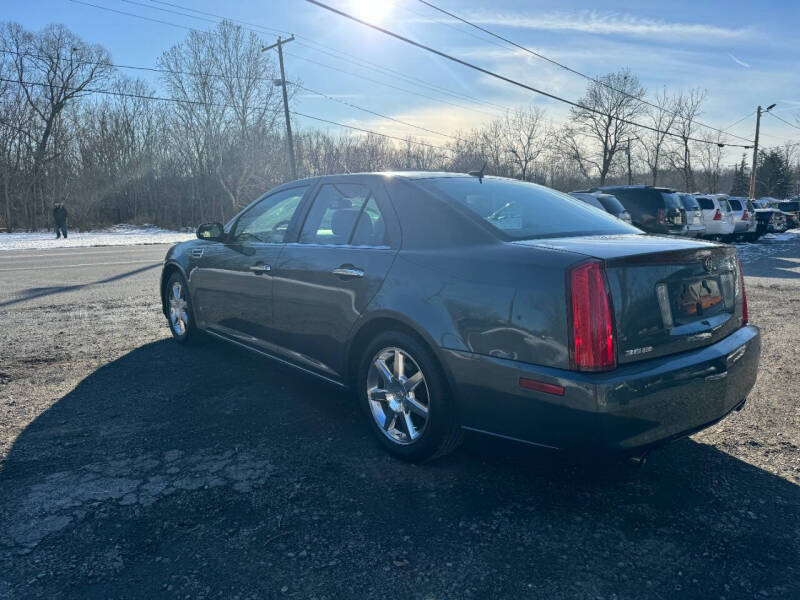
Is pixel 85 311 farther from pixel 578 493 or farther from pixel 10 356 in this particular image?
pixel 578 493

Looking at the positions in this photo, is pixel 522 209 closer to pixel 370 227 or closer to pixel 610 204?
pixel 370 227

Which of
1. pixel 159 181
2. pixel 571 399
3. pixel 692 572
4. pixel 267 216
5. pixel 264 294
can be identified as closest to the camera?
pixel 692 572

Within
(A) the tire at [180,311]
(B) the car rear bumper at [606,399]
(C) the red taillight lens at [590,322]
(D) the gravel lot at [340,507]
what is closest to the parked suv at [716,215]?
(D) the gravel lot at [340,507]

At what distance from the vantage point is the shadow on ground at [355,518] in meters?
2.09

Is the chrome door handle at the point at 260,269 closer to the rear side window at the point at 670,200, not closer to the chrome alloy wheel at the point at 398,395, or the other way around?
the chrome alloy wheel at the point at 398,395

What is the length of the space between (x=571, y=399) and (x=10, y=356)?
521 centimetres

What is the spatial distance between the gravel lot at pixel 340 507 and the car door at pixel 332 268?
1.71ft

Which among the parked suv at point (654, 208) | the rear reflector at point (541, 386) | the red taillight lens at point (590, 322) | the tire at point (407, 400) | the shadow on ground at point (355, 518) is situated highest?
the parked suv at point (654, 208)

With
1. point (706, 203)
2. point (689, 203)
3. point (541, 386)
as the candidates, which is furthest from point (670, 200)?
point (541, 386)

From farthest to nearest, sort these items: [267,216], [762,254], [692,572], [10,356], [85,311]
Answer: [762,254], [85,311], [10,356], [267,216], [692,572]

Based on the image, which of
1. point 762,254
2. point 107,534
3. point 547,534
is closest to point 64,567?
point 107,534

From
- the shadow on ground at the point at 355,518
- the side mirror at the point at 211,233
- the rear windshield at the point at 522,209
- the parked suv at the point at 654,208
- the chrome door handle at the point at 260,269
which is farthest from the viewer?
the parked suv at the point at 654,208

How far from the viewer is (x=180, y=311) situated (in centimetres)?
556

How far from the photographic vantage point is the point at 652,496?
2.70 metres
